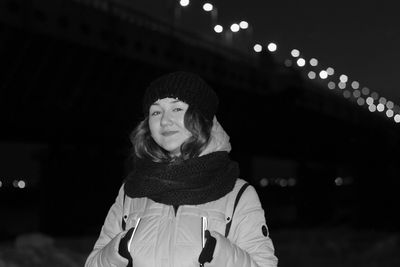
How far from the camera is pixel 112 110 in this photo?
2292 centimetres

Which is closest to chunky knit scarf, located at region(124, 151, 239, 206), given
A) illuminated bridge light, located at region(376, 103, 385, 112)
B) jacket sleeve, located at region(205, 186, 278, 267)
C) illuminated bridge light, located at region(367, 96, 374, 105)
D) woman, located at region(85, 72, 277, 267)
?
woman, located at region(85, 72, 277, 267)

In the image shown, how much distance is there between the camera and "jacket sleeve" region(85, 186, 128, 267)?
98.5 inches

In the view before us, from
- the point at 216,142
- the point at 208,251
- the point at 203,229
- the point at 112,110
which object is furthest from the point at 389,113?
the point at 208,251

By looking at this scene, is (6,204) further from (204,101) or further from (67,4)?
(204,101)

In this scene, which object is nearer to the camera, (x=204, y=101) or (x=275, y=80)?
(x=204, y=101)

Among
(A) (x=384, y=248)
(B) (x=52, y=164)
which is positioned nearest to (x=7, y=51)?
(B) (x=52, y=164)

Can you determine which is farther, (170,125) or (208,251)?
(170,125)

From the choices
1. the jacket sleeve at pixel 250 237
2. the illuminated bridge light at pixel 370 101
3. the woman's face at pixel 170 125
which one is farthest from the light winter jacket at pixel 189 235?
the illuminated bridge light at pixel 370 101

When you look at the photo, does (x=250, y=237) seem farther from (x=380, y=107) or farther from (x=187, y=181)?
(x=380, y=107)

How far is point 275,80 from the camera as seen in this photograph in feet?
112

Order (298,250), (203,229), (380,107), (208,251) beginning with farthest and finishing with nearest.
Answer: (380,107), (298,250), (203,229), (208,251)

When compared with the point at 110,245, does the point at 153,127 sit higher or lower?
higher

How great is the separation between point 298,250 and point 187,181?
639 inches

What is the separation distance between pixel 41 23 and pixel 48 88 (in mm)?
2632
